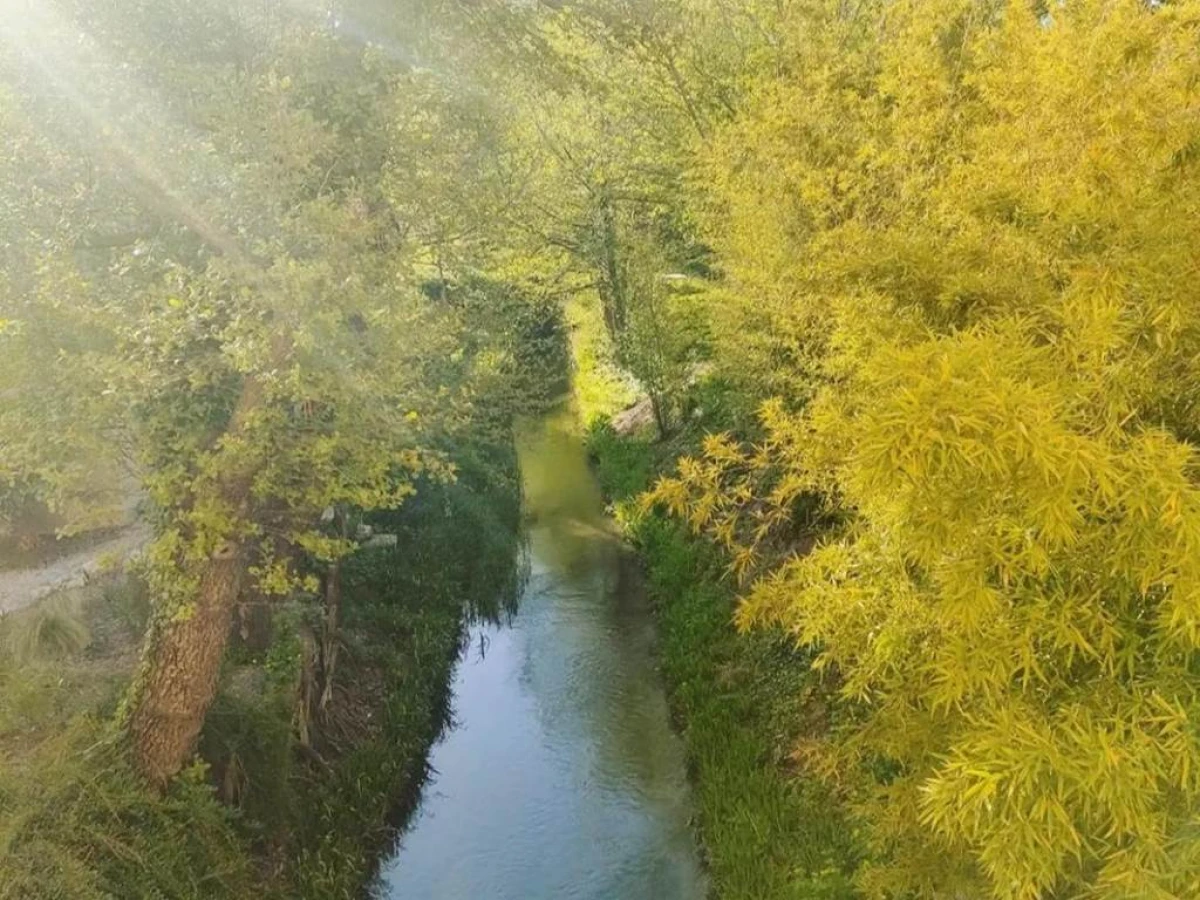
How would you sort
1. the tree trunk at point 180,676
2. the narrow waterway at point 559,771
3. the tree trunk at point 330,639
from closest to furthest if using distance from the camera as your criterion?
1. the tree trunk at point 180,676
2. the narrow waterway at point 559,771
3. the tree trunk at point 330,639

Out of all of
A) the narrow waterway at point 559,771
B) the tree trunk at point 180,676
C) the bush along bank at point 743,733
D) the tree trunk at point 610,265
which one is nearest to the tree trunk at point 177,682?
the tree trunk at point 180,676

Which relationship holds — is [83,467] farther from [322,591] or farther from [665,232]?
[665,232]

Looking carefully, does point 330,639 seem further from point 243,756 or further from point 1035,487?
point 1035,487

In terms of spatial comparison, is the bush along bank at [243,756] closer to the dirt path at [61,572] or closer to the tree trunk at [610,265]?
the dirt path at [61,572]

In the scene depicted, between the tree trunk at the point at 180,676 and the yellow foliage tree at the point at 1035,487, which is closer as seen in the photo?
the yellow foliage tree at the point at 1035,487

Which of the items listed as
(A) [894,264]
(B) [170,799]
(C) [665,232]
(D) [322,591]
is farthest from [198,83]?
(C) [665,232]

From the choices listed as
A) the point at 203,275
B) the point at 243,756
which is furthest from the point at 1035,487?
the point at 243,756
